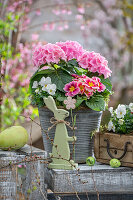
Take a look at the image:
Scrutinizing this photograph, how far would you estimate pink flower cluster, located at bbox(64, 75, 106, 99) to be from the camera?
5.58 ft

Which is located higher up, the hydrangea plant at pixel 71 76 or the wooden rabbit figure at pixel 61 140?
the hydrangea plant at pixel 71 76

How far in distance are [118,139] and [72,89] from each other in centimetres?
35

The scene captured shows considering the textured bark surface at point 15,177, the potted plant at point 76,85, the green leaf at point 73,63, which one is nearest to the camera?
the textured bark surface at point 15,177

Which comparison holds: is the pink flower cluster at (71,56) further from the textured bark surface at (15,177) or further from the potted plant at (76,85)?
the textured bark surface at (15,177)

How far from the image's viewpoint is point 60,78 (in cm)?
180

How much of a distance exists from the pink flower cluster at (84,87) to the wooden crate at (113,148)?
0.79ft

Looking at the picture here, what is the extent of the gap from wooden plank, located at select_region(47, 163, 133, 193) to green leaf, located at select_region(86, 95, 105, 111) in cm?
31

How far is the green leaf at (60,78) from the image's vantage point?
178 cm

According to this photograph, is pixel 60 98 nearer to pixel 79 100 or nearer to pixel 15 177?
pixel 79 100

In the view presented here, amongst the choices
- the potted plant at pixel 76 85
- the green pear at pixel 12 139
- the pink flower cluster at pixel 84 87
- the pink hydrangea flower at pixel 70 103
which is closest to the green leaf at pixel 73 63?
the potted plant at pixel 76 85

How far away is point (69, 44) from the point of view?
6.06 feet

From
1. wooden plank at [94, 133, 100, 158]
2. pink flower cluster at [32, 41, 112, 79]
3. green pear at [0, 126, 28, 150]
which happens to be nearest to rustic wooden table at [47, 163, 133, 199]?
wooden plank at [94, 133, 100, 158]

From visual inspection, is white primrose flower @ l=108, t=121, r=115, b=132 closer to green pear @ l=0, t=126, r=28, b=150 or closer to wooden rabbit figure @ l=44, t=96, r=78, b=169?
wooden rabbit figure @ l=44, t=96, r=78, b=169

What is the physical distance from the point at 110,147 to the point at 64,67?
50 cm
